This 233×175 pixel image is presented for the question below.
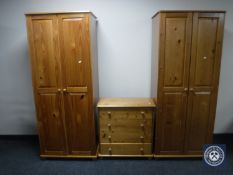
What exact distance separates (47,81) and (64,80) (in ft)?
0.68

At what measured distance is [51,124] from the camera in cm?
231

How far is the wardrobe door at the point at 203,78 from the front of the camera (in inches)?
80.0

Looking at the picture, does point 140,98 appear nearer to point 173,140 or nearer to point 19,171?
point 173,140

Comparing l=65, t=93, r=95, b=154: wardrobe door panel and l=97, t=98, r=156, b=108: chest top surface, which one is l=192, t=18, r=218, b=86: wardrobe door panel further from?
l=65, t=93, r=95, b=154: wardrobe door panel

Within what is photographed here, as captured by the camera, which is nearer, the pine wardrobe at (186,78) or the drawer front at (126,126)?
the pine wardrobe at (186,78)

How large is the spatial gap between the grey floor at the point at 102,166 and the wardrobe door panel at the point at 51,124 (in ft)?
0.64

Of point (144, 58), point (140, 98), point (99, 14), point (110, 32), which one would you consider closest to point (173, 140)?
point (140, 98)

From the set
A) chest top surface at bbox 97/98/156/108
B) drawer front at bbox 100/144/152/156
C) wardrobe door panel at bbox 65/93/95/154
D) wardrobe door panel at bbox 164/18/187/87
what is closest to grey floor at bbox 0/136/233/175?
drawer front at bbox 100/144/152/156

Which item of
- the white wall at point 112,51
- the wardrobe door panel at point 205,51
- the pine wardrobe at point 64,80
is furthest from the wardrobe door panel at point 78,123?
the wardrobe door panel at point 205,51

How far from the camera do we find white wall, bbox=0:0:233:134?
8.18 ft

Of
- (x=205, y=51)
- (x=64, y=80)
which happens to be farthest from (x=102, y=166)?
(x=205, y=51)

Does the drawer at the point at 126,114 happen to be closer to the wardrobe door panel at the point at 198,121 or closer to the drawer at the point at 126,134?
the drawer at the point at 126,134

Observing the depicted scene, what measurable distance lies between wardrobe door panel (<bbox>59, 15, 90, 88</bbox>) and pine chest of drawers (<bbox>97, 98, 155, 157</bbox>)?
0.47 meters

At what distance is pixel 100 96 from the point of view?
276 centimetres
